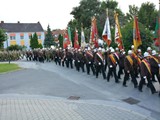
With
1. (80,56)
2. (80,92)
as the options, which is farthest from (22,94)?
(80,56)

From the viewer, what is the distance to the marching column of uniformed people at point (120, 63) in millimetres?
12711

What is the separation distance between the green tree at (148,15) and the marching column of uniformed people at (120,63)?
2760cm

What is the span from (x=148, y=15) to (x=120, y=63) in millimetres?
41498

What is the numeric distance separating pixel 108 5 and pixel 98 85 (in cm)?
5876

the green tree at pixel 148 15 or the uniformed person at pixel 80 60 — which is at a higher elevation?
the green tree at pixel 148 15

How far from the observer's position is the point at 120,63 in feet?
53.4

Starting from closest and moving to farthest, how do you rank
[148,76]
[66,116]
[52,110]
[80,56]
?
[66,116] → [52,110] → [148,76] → [80,56]

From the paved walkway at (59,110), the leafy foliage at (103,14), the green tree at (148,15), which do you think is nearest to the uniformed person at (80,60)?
the paved walkway at (59,110)

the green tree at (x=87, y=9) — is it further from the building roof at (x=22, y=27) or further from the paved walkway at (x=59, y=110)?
the paved walkway at (x=59, y=110)

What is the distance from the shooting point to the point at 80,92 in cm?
1377

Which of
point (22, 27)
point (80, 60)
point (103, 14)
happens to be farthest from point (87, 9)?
point (80, 60)

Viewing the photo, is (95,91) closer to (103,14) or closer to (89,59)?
(89,59)

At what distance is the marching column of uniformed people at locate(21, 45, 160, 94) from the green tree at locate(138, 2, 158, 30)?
2760 centimetres

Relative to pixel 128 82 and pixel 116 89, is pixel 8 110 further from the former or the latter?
pixel 128 82
